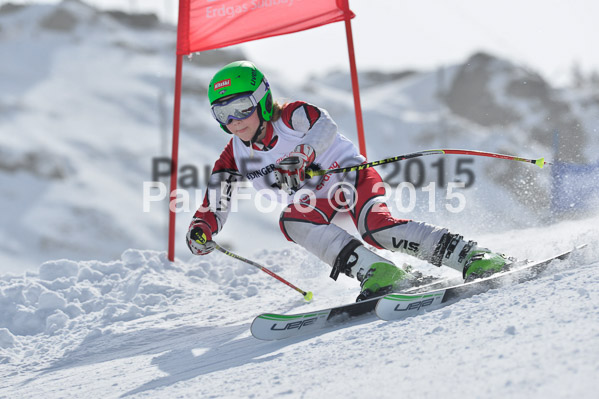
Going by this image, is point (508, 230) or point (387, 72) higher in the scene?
point (387, 72)

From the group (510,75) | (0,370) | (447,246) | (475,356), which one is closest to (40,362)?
(0,370)

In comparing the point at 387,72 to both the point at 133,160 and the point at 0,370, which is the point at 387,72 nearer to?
the point at 133,160

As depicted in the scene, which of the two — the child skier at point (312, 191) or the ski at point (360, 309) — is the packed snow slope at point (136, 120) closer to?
the child skier at point (312, 191)

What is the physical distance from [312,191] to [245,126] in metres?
0.53

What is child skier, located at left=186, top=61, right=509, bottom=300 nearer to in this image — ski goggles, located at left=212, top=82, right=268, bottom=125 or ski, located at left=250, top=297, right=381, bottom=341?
ski goggles, located at left=212, top=82, right=268, bottom=125

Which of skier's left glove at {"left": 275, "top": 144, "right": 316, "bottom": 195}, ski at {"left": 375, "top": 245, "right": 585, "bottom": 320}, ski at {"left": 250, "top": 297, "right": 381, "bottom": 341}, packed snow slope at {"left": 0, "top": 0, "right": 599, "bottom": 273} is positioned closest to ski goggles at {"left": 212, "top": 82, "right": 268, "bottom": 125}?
skier's left glove at {"left": 275, "top": 144, "right": 316, "bottom": 195}

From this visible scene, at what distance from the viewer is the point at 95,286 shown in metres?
4.57

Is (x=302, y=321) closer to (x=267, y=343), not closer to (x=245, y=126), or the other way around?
(x=267, y=343)

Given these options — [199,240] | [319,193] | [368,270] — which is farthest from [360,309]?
[199,240]

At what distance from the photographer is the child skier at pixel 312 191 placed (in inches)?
123

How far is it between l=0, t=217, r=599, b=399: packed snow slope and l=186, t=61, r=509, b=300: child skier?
39cm

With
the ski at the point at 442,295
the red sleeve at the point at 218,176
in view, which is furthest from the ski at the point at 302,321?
the red sleeve at the point at 218,176

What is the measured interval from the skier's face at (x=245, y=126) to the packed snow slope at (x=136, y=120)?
906cm

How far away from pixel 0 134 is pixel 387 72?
24280 mm
